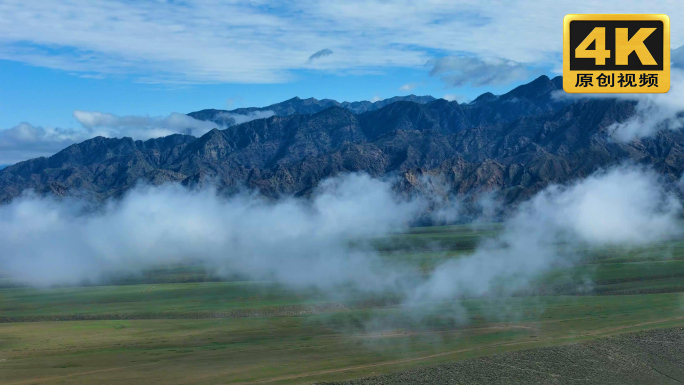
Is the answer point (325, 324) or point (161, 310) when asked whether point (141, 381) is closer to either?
point (325, 324)

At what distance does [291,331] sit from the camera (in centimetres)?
12706

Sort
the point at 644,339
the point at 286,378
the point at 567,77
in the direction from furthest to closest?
the point at 644,339 < the point at 286,378 < the point at 567,77

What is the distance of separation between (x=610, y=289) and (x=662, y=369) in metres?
89.4

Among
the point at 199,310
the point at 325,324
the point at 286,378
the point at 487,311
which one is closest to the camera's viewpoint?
the point at 286,378

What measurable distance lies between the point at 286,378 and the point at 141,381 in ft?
61.2

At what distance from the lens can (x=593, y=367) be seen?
9300 centimetres

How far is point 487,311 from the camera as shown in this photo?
144 metres

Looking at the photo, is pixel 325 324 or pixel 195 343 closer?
pixel 195 343

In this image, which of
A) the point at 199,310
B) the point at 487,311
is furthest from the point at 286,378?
the point at 199,310

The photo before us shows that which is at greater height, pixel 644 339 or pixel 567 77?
pixel 567 77

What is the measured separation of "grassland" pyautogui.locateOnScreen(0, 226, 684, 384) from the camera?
95500 millimetres

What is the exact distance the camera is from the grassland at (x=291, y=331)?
313 feet

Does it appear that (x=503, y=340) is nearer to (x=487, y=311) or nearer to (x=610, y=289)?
(x=487, y=311)

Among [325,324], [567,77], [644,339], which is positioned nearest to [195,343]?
[325,324]
